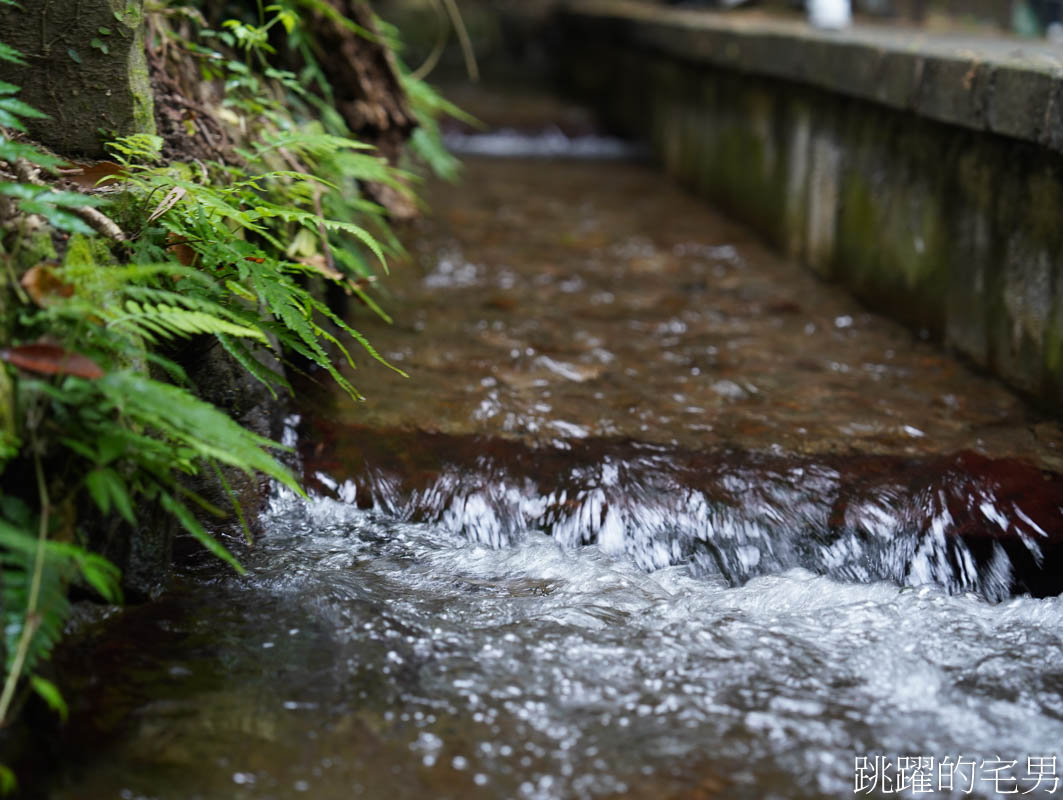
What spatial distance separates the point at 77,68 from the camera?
7.88 feet

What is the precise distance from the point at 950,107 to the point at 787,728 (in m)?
2.49

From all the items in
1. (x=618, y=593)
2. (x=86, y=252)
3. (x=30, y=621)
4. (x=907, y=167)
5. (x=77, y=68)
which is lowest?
(x=618, y=593)

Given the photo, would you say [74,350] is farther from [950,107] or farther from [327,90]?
[950,107]

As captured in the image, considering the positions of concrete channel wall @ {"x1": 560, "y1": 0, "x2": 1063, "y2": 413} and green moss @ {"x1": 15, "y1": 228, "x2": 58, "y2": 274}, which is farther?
concrete channel wall @ {"x1": 560, "y1": 0, "x2": 1063, "y2": 413}

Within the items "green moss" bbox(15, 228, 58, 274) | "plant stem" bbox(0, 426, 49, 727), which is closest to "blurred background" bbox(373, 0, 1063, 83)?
"green moss" bbox(15, 228, 58, 274)

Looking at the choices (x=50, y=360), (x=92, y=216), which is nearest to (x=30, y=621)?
(x=50, y=360)

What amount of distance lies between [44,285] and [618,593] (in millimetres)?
1366

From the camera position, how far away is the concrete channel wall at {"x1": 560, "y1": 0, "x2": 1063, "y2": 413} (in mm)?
3115

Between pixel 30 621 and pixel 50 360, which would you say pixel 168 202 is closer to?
pixel 50 360

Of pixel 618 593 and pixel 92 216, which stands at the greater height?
pixel 92 216

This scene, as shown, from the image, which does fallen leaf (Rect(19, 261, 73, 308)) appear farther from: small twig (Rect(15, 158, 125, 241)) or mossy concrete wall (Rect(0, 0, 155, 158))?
mossy concrete wall (Rect(0, 0, 155, 158))

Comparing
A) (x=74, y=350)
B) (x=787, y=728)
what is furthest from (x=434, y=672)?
(x=74, y=350)

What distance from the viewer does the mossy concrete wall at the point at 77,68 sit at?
234cm

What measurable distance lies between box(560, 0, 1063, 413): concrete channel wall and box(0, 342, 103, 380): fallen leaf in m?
2.64
